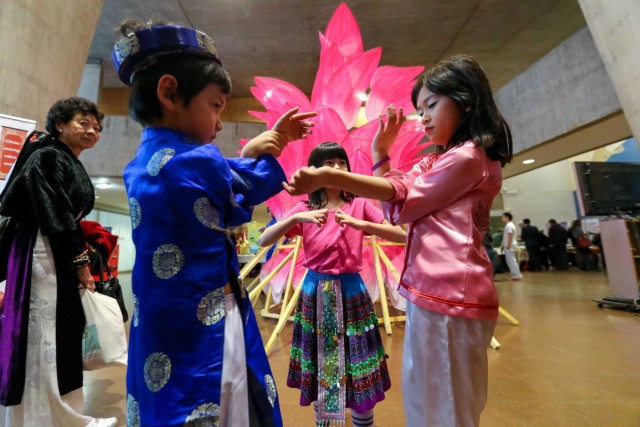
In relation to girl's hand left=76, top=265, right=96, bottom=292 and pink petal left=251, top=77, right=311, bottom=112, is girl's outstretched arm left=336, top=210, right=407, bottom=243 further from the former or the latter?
pink petal left=251, top=77, right=311, bottom=112

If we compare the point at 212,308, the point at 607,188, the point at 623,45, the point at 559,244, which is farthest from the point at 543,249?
the point at 212,308

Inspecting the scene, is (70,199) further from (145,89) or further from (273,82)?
(273,82)

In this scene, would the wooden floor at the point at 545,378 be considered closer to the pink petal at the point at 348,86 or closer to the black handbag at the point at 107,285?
the black handbag at the point at 107,285

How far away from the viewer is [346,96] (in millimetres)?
2658

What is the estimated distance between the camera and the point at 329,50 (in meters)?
2.71

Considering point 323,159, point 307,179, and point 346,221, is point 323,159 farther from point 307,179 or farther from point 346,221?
point 307,179

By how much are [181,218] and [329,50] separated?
2.54 metres

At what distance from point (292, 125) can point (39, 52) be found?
7.12ft

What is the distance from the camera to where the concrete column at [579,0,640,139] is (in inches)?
78.6

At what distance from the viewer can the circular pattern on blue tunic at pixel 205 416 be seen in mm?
542

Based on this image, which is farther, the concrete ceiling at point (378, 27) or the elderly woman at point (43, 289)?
the concrete ceiling at point (378, 27)

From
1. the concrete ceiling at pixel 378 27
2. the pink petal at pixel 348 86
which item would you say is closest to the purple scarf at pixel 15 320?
the pink petal at pixel 348 86

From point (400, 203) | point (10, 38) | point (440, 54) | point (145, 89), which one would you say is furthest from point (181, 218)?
point (440, 54)

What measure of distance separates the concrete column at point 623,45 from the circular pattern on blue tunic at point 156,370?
278cm
